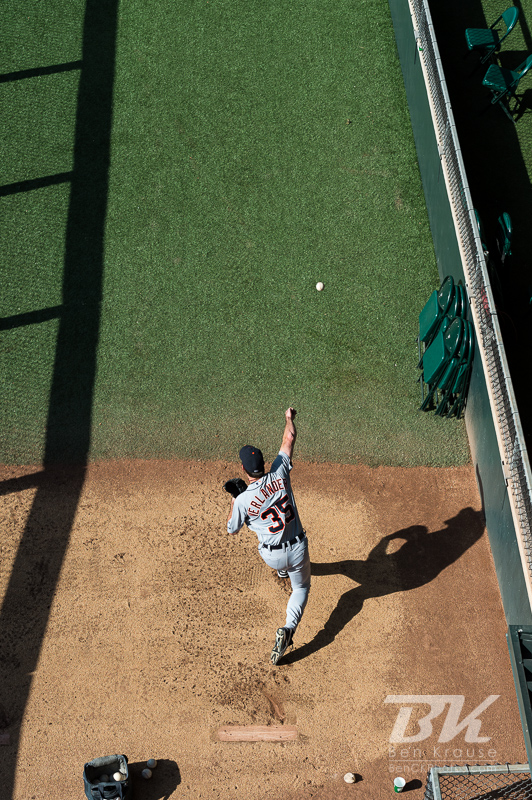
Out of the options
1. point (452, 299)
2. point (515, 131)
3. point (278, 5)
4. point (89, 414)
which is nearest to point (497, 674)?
point (452, 299)

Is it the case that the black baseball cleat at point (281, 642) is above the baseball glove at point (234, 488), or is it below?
below

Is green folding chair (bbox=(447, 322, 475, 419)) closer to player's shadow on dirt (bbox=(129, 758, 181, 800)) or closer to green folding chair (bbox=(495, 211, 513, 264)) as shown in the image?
green folding chair (bbox=(495, 211, 513, 264))

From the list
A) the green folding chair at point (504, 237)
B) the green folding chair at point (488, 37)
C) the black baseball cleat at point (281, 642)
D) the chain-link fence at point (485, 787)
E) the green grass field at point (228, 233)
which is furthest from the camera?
the green folding chair at point (488, 37)

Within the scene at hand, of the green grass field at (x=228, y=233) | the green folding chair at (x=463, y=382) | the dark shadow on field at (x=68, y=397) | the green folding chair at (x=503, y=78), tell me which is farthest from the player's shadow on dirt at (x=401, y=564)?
the green folding chair at (x=503, y=78)

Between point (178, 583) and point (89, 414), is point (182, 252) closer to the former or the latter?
point (89, 414)

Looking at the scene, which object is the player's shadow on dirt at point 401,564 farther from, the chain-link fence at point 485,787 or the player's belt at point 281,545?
the chain-link fence at point 485,787

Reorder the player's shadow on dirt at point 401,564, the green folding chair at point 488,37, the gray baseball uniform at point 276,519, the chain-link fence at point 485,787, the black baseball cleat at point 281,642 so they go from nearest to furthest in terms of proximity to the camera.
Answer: the chain-link fence at point 485,787
the gray baseball uniform at point 276,519
the black baseball cleat at point 281,642
the player's shadow on dirt at point 401,564
the green folding chair at point 488,37
